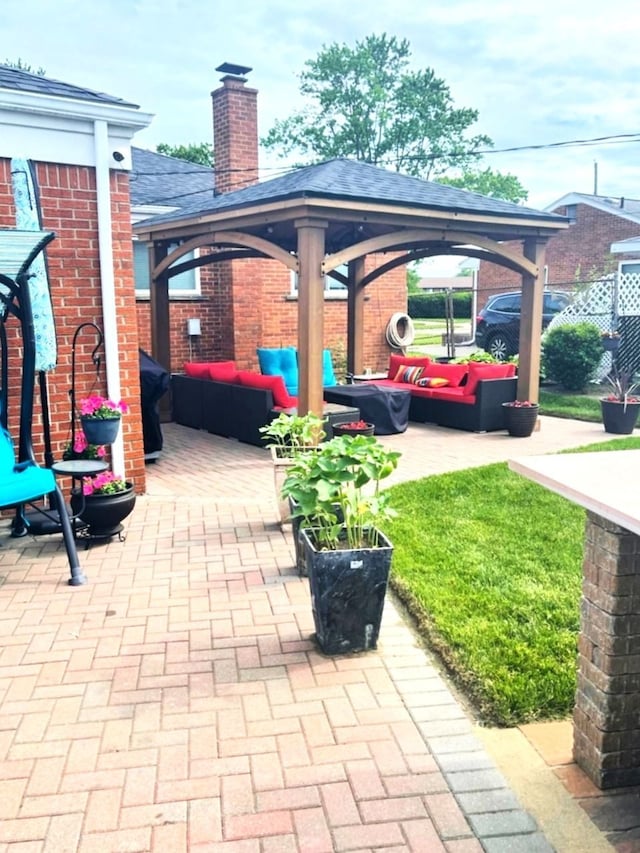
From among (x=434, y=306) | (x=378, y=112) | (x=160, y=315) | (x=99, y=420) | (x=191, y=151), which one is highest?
(x=378, y=112)

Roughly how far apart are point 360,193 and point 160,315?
4.31 m

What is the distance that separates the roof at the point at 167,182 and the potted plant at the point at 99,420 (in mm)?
7279

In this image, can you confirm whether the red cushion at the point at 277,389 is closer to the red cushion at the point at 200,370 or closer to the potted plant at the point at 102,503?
the red cushion at the point at 200,370

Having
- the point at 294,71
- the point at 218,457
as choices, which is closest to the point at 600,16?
the point at 218,457

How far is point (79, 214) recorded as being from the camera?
5.74 metres

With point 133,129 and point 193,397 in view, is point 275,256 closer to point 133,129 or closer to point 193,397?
point 133,129

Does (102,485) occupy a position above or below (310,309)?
below

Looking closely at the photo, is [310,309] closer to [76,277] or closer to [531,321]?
[76,277]

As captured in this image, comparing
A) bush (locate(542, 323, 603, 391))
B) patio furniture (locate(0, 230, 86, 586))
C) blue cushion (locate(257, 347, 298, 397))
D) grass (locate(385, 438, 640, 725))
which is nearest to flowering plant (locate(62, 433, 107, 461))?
patio furniture (locate(0, 230, 86, 586))

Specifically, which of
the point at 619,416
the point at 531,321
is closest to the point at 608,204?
the point at 531,321

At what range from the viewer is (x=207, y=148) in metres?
35.8

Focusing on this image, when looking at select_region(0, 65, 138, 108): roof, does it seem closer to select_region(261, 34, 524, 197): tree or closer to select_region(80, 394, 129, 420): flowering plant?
select_region(80, 394, 129, 420): flowering plant

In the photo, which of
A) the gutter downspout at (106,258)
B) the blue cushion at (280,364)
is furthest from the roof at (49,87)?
the blue cushion at (280,364)

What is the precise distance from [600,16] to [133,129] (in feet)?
31.7
